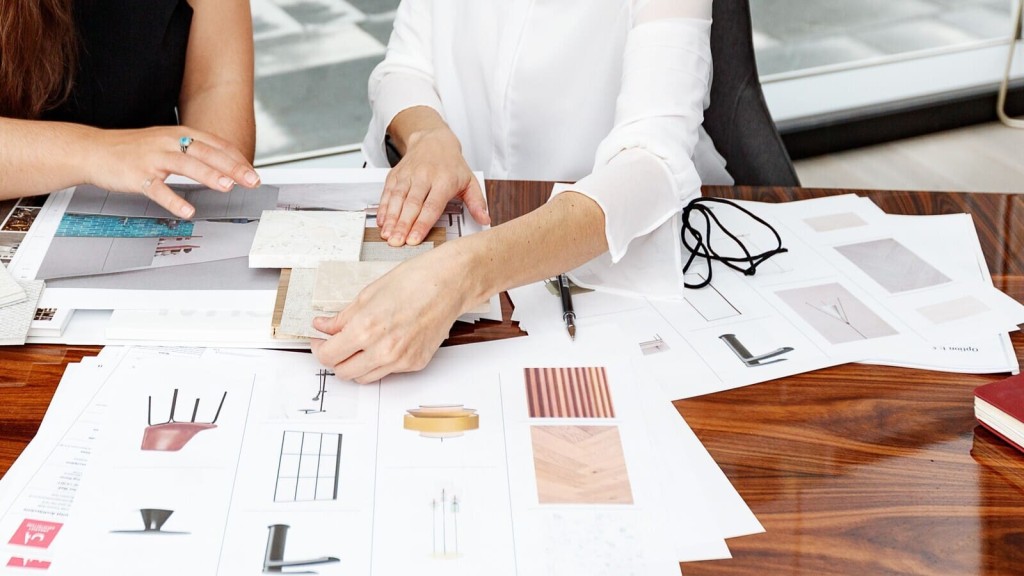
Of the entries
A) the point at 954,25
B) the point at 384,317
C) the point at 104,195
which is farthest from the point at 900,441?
the point at 954,25

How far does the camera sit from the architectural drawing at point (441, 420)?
0.82m

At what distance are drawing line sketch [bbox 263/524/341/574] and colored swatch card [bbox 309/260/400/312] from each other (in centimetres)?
27

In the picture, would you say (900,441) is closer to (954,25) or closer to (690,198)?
(690,198)

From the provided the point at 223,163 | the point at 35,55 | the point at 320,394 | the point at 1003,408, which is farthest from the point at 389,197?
the point at 1003,408

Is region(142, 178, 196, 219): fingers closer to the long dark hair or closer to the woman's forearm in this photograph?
the woman's forearm

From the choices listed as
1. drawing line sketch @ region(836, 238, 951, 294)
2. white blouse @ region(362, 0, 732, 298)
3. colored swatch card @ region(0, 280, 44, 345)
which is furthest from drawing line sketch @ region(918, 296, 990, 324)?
colored swatch card @ region(0, 280, 44, 345)

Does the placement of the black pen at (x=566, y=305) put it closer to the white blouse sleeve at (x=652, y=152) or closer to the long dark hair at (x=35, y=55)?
the white blouse sleeve at (x=652, y=152)

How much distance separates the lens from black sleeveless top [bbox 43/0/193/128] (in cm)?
139

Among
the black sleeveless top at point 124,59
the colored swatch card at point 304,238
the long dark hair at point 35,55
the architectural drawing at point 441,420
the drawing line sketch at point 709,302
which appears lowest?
the architectural drawing at point 441,420

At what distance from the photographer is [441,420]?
0.83 metres

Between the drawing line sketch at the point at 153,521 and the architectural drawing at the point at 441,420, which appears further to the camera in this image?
the architectural drawing at the point at 441,420

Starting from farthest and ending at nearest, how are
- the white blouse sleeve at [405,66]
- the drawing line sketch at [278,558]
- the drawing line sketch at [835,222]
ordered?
the white blouse sleeve at [405,66]
the drawing line sketch at [835,222]
the drawing line sketch at [278,558]

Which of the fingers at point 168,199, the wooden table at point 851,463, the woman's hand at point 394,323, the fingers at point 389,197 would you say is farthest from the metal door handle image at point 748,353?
the fingers at point 168,199

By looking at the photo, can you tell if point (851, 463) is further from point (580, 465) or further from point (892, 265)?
point (892, 265)
